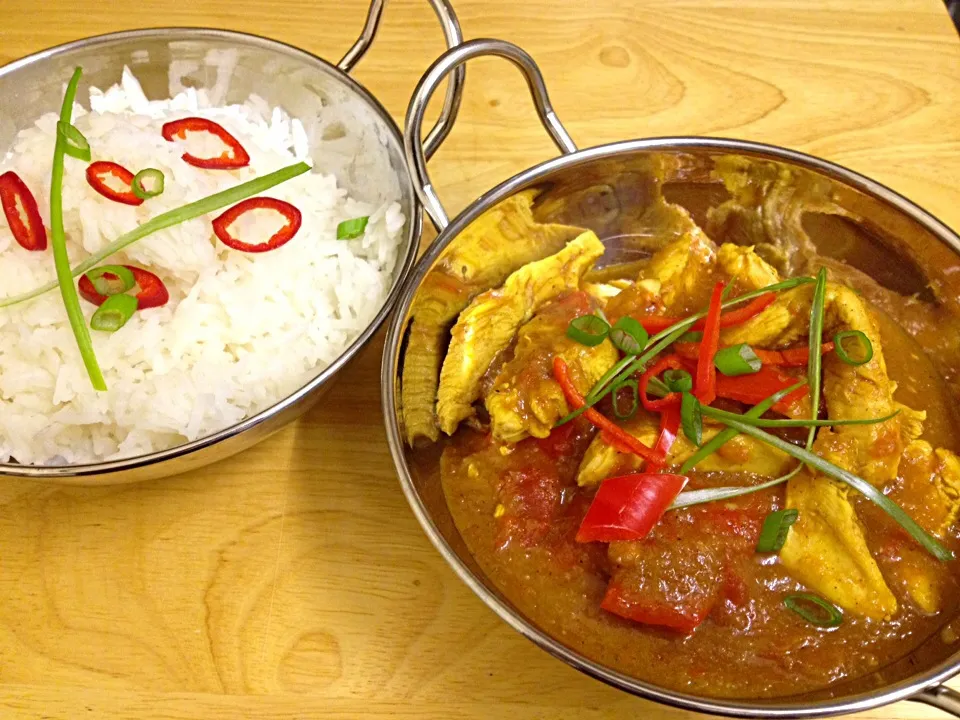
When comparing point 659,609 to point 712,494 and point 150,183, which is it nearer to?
point 712,494

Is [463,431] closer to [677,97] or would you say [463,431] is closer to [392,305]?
[392,305]

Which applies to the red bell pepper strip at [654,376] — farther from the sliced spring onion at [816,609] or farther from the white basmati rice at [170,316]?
the white basmati rice at [170,316]

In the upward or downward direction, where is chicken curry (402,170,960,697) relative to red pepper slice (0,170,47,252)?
downward

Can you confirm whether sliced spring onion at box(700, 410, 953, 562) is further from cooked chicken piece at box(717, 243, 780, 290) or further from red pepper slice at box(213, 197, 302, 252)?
red pepper slice at box(213, 197, 302, 252)

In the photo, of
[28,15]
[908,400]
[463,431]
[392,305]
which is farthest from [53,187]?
[908,400]

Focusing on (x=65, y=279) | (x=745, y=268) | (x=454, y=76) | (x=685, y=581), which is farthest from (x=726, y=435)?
(x=65, y=279)

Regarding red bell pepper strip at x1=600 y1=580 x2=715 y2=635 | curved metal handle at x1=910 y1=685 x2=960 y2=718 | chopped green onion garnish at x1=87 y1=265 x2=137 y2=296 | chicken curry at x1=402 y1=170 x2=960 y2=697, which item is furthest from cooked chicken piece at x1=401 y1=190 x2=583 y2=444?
curved metal handle at x1=910 y1=685 x2=960 y2=718
